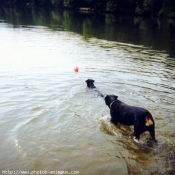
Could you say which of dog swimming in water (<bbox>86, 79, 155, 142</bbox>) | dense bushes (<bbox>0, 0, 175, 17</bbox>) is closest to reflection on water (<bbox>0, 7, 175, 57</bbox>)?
dog swimming in water (<bbox>86, 79, 155, 142</bbox>)

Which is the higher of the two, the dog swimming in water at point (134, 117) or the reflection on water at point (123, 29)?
the dog swimming in water at point (134, 117)

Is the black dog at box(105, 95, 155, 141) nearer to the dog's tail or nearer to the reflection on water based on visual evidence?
the dog's tail

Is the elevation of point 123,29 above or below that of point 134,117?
below

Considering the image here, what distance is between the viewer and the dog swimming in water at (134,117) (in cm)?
579

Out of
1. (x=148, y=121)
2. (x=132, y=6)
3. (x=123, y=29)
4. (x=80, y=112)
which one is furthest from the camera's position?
→ (x=132, y=6)

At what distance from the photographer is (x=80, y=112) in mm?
8039

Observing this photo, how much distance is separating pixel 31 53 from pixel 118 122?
12.1 meters

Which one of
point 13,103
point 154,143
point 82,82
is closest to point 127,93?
point 82,82

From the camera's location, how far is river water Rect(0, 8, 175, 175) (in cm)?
537

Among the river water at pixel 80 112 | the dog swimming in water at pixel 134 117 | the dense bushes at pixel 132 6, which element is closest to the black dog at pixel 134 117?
the dog swimming in water at pixel 134 117

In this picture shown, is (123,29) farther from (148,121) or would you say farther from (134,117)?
(148,121)

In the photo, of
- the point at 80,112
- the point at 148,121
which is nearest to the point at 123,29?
the point at 80,112

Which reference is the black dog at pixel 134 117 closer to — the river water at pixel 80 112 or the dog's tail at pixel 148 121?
the dog's tail at pixel 148 121

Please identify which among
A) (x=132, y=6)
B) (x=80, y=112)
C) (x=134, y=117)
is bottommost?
(x=80, y=112)
